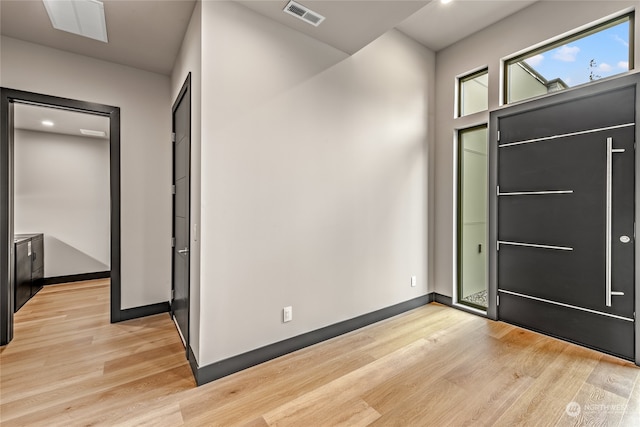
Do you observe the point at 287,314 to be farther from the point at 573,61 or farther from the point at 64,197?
the point at 64,197

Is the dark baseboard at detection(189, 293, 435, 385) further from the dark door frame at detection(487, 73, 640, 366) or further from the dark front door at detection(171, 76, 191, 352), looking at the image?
the dark door frame at detection(487, 73, 640, 366)

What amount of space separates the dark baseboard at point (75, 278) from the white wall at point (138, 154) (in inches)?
104

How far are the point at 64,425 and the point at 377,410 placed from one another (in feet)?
6.35

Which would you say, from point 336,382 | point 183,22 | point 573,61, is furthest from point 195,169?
point 573,61

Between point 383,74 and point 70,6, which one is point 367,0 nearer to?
point 383,74

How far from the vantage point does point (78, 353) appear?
2.55m

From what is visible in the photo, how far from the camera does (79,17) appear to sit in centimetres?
244

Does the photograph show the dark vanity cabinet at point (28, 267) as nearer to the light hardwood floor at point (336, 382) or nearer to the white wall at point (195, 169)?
the light hardwood floor at point (336, 382)

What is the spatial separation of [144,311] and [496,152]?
464 centimetres

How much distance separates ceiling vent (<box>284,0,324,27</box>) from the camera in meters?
2.23

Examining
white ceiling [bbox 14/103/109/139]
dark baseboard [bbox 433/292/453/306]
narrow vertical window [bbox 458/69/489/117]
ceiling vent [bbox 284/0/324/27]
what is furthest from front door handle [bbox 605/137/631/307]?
white ceiling [bbox 14/103/109/139]

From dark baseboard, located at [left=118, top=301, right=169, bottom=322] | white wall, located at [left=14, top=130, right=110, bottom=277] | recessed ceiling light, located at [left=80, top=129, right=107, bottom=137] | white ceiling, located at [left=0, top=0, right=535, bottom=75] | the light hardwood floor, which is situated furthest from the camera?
recessed ceiling light, located at [left=80, top=129, right=107, bottom=137]

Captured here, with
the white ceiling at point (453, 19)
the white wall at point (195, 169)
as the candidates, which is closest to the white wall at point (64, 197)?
the white wall at point (195, 169)
